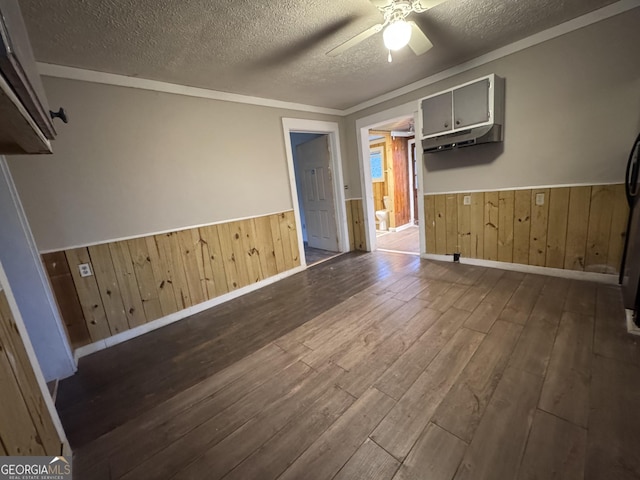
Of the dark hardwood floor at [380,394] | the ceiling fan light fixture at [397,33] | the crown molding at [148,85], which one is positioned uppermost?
the crown molding at [148,85]

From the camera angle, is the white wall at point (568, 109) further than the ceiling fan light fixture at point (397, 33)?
Yes

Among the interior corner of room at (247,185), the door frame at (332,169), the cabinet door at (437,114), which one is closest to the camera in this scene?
the interior corner of room at (247,185)

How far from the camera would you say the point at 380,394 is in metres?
1.46

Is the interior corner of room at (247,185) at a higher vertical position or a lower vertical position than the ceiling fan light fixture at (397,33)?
lower

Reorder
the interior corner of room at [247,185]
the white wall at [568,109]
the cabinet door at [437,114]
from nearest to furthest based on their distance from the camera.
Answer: the interior corner of room at [247,185] → the white wall at [568,109] → the cabinet door at [437,114]

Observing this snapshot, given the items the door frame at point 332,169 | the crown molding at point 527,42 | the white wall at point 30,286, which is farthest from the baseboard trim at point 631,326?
the white wall at point 30,286

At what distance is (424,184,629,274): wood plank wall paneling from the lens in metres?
2.40

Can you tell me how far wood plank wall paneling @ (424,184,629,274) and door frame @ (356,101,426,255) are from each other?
217 mm

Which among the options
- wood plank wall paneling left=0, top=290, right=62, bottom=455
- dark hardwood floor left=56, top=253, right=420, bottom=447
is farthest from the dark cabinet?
dark hardwood floor left=56, top=253, right=420, bottom=447

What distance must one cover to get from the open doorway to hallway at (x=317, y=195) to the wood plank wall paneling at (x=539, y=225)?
164 cm

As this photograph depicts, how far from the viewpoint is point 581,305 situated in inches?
83.8

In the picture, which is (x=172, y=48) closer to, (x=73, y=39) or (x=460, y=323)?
(x=73, y=39)

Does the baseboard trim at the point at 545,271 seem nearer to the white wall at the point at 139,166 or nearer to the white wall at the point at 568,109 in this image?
the white wall at the point at 568,109

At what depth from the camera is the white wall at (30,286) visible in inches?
66.0
